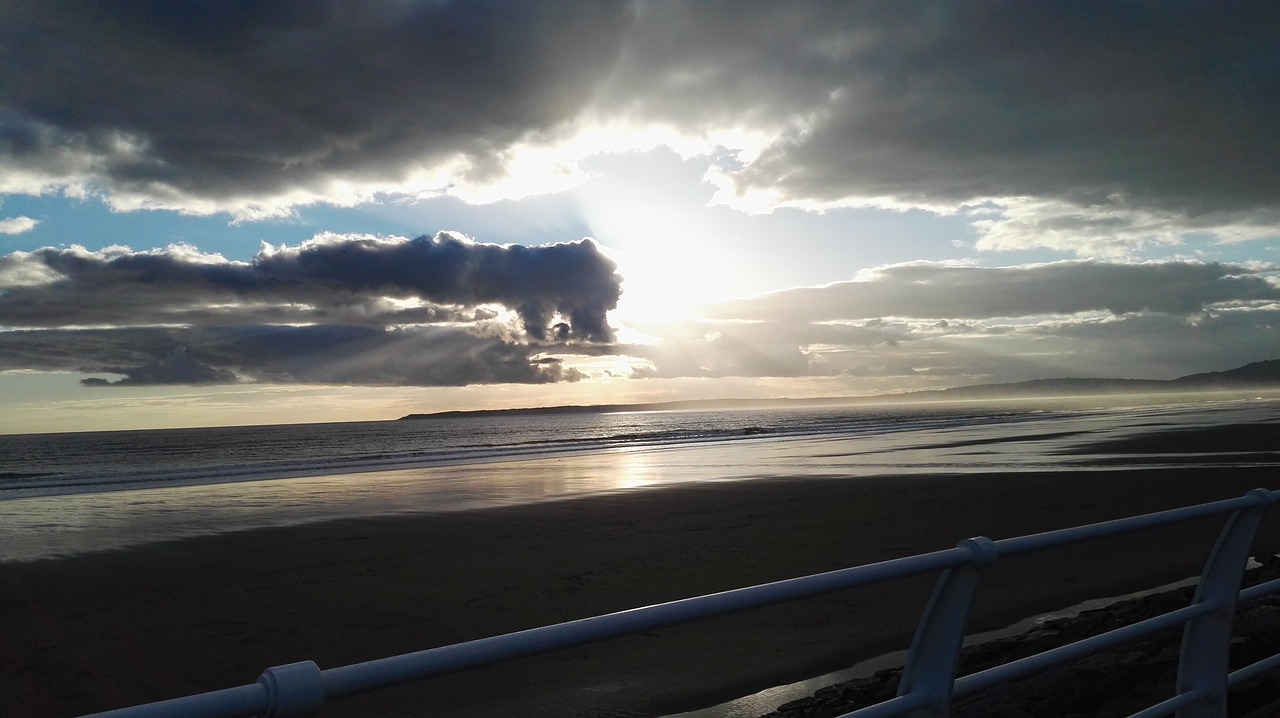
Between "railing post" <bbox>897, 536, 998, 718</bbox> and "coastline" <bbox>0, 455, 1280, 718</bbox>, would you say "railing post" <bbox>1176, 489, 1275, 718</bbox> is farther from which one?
"coastline" <bbox>0, 455, 1280, 718</bbox>

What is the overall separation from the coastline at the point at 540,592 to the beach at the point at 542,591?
0.11 feet

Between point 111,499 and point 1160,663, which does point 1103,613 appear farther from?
point 111,499

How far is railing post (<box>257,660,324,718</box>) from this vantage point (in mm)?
1246

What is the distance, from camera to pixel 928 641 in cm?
222

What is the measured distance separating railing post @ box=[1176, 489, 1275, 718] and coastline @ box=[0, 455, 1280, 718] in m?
3.50

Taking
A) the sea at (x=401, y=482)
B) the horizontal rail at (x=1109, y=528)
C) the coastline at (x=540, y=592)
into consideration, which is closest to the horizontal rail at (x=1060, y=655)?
the horizontal rail at (x=1109, y=528)

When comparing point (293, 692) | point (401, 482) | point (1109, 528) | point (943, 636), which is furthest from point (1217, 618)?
point (401, 482)

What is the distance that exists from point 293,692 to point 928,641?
5.33 feet

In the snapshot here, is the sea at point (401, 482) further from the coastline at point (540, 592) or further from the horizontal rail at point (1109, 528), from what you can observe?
the horizontal rail at point (1109, 528)

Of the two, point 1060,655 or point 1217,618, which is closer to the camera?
point 1060,655

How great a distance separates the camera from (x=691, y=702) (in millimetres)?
5961

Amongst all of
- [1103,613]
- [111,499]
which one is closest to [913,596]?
[1103,613]

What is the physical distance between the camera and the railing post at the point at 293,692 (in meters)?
1.25

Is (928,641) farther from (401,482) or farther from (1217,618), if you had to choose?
(401,482)
